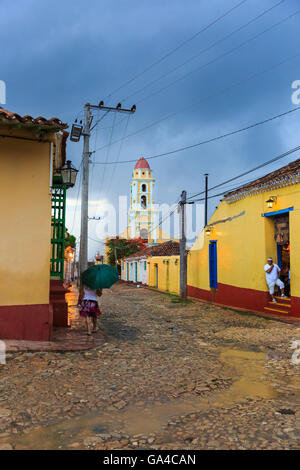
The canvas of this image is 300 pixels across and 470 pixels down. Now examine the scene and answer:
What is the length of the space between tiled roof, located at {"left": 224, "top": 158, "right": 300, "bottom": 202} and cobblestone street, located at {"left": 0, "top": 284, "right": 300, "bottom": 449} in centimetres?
469

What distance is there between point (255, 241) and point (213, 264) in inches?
155

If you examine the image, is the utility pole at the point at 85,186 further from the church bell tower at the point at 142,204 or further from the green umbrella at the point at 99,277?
the church bell tower at the point at 142,204

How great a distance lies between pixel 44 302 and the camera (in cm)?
671

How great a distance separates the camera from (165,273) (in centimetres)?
2602

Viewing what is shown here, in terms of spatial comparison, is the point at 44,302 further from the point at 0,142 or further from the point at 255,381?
the point at 255,381

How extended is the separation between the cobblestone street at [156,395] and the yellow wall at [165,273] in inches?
597

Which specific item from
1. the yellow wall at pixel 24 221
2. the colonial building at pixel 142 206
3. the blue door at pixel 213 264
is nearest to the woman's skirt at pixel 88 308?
the yellow wall at pixel 24 221

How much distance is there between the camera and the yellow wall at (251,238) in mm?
10523

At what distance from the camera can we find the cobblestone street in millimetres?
3326

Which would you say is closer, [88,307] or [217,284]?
[88,307]

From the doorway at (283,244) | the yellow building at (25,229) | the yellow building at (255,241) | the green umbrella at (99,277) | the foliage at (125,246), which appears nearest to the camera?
the yellow building at (25,229)

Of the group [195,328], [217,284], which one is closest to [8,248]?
[195,328]

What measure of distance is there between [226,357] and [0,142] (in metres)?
5.36

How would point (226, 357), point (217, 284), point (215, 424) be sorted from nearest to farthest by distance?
point (215, 424) → point (226, 357) → point (217, 284)
